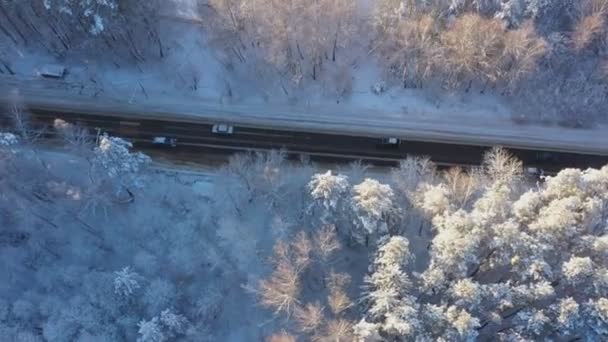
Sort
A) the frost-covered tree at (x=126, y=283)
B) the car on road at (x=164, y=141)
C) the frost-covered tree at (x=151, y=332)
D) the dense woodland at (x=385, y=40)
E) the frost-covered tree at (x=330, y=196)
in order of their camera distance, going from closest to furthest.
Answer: the frost-covered tree at (x=151, y=332) < the frost-covered tree at (x=330, y=196) < the frost-covered tree at (x=126, y=283) < the dense woodland at (x=385, y=40) < the car on road at (x=164, y=141)

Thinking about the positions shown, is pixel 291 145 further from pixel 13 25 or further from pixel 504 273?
pixel 13 25

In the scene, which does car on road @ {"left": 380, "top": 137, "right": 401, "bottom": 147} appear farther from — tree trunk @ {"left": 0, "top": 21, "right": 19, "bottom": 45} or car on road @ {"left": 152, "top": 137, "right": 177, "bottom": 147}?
tree trunk @ {"left": 0, "top": 21, "right": 19, "bottom": 45}

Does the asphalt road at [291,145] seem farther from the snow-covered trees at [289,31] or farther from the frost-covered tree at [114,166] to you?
the frost-covered tree at [114,166]

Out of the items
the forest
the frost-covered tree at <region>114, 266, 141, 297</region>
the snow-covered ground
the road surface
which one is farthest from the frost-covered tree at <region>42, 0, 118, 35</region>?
the frost-covered tree at <region>114, 266, 141, 297</region>

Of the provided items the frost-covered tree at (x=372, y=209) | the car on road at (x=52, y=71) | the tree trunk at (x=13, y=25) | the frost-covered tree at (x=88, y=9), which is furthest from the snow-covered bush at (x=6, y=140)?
the frost-covered tree at (x=372, y=209)

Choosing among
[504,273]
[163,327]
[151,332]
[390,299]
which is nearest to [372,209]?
[390,299]

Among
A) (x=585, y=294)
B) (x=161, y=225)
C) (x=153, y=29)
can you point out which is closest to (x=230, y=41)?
(x=153, y=29)

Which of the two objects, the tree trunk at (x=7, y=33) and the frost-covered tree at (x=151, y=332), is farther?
the tree trunk at (x=7, y=33)
